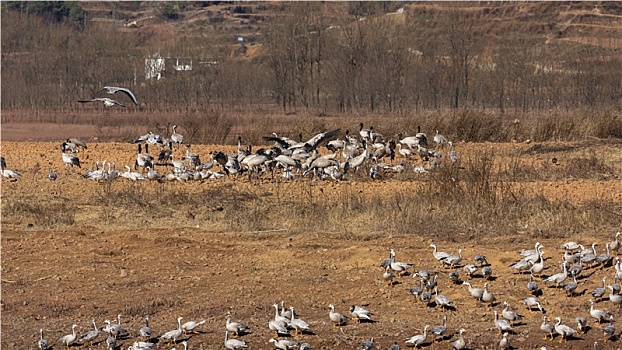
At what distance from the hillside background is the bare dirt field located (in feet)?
37.6

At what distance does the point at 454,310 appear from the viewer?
37.7ft

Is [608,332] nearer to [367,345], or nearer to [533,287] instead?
[533,287]

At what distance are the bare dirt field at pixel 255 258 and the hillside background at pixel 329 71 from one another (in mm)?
11446

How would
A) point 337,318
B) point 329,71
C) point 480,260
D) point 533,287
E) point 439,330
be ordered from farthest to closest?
1. point 329,71
2. point 480,260
3. point 533,287
4. point 337,318
5. point 439,330

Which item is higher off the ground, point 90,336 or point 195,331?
point 90,336

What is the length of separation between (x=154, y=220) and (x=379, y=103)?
32881 mm

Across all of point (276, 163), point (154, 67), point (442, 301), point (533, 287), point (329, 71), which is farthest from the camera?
point (154, 67)

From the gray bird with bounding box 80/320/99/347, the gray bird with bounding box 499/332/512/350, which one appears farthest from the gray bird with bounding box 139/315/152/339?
the gray bird with bounding box 499/332/512/350

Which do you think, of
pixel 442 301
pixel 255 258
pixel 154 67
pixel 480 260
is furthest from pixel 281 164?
pixel 154 67

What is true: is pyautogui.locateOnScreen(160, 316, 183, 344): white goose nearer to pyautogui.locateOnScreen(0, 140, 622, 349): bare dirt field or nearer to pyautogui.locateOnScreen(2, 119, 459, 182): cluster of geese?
pyautogui.locateOnScreen(0, 140, 622, 349): bare dirt field

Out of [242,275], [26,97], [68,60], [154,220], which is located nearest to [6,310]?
[242,275]

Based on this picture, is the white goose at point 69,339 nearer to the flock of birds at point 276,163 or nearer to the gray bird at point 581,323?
the gray bird at point 581,323

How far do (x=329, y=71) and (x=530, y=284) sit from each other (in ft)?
141

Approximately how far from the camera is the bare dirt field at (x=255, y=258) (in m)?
11.2
